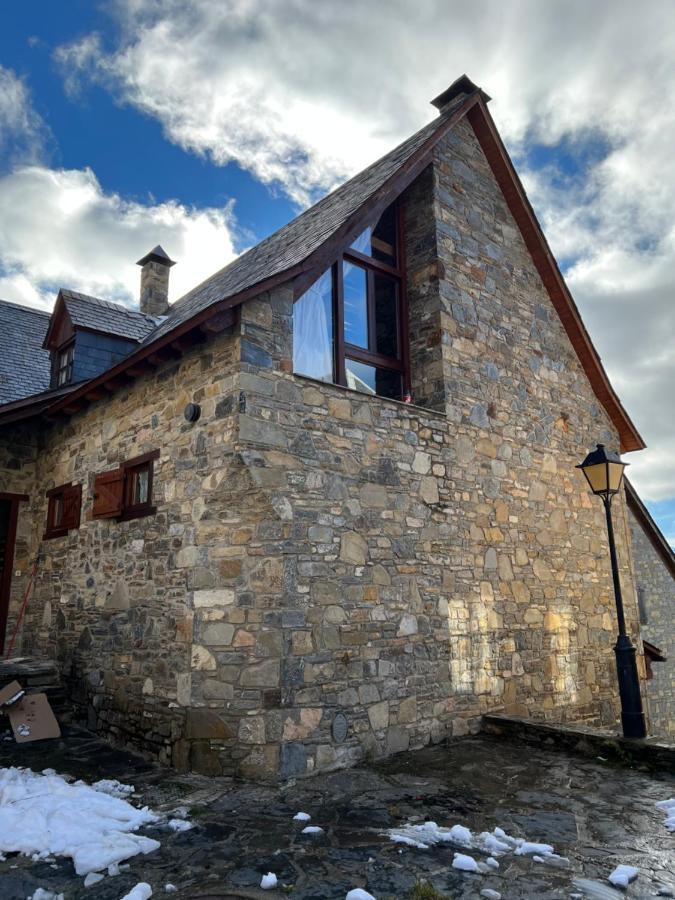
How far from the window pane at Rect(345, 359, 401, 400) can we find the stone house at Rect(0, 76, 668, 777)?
4 centimetres

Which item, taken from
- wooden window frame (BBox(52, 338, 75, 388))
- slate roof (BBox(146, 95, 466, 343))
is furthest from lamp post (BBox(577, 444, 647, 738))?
wooden window frame (BBox(52, 338, 75, 388))

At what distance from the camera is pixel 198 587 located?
20.2 ft

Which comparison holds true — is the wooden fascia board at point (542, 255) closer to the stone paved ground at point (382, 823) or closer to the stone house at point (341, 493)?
the stone house at point (341, 493)

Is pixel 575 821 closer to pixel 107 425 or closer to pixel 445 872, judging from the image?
pixel 445 872

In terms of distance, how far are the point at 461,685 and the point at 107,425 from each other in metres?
5.57

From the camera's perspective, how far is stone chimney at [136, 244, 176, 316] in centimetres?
1409

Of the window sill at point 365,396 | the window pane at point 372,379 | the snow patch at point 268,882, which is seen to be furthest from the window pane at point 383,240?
the snow patch at point 268,882

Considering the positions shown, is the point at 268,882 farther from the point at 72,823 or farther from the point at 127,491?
the point at 127,491

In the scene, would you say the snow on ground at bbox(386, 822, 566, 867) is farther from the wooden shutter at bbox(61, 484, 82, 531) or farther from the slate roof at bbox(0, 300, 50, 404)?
the slate roof at bbox(0, 300, 50, 404)

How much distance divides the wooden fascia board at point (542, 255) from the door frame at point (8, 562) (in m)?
9.22

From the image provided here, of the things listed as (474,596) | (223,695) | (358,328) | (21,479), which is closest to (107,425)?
(21,479)

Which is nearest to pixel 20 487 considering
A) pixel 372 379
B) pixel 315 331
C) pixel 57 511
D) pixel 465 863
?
pixel 57 511

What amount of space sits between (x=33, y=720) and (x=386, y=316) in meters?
6.86

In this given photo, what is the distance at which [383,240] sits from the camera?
9.20 m
